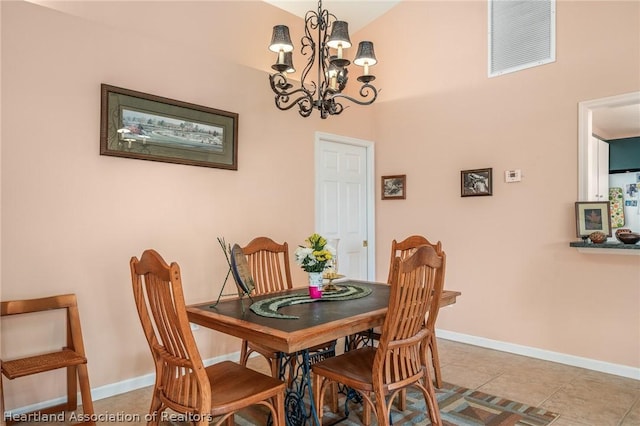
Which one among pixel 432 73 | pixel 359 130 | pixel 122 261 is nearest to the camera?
pixel 122 261

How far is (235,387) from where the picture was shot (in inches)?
72.5

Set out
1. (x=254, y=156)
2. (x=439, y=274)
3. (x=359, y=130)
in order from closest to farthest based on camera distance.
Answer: (x=439, y=274) < (x=254, y=156) < (x=359, y=130)

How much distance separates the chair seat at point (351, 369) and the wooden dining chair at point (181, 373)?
275 millimetres

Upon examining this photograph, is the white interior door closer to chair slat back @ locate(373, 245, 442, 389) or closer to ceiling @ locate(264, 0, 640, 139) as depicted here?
ceiling @ locate(264, 0, 640, 139)

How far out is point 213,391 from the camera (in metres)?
1.80

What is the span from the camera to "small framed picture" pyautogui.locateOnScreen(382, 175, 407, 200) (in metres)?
4.54

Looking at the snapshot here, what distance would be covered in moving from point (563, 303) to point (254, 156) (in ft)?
9.63

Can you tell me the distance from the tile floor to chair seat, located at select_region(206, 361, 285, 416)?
925 millimetres

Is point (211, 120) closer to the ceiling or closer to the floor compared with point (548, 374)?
closer to the ceiling

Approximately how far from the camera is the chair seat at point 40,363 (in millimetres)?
2113

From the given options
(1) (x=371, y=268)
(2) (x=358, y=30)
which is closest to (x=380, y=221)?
(1) (x=371, y=268)

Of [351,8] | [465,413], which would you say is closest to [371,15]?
[351,8]

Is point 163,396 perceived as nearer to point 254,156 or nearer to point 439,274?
point 439,274

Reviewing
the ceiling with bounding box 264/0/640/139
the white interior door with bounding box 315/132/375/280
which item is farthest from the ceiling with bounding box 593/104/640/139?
the white interior door with bounding box 315/132/375/280
